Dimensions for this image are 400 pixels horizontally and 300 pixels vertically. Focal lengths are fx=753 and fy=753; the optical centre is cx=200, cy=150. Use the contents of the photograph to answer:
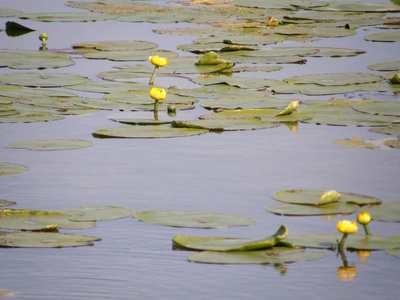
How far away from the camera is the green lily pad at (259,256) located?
245cm

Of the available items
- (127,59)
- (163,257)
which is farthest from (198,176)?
(127,59)

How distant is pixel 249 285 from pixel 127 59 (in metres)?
4.03

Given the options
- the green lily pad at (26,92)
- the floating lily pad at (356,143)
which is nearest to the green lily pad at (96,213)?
the floating lily pad at (356,143)

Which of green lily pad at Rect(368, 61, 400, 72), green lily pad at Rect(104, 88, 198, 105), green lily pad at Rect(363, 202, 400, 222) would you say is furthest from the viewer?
green lily pad at Rect(368, 61, 400, 72)

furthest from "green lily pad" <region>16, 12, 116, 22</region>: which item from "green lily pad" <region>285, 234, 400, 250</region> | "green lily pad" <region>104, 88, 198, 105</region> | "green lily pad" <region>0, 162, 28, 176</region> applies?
"green lily pad" <region>285, 234, 400, 250</region>

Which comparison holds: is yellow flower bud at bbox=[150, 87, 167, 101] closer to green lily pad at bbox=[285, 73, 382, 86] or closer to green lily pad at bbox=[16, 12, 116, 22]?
green lily pad at bbox=[285, 73, 382, 86]

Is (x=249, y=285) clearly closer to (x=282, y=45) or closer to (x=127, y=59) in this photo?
(x=127, y=59)

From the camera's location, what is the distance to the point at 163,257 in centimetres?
260

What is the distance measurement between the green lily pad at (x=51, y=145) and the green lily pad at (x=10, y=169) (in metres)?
0.36

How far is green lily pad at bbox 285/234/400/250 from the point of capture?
2570 mm

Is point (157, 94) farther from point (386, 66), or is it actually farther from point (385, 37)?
point (385, 37)

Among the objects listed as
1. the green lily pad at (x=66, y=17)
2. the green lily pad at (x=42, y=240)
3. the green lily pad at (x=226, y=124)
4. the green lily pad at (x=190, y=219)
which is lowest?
the green lily pad at (x=42, y=240)

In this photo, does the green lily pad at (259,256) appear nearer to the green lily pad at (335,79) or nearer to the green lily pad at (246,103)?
the green lily pad at (246,103)

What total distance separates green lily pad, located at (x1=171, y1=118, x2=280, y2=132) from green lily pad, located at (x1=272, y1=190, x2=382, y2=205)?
1.08m
